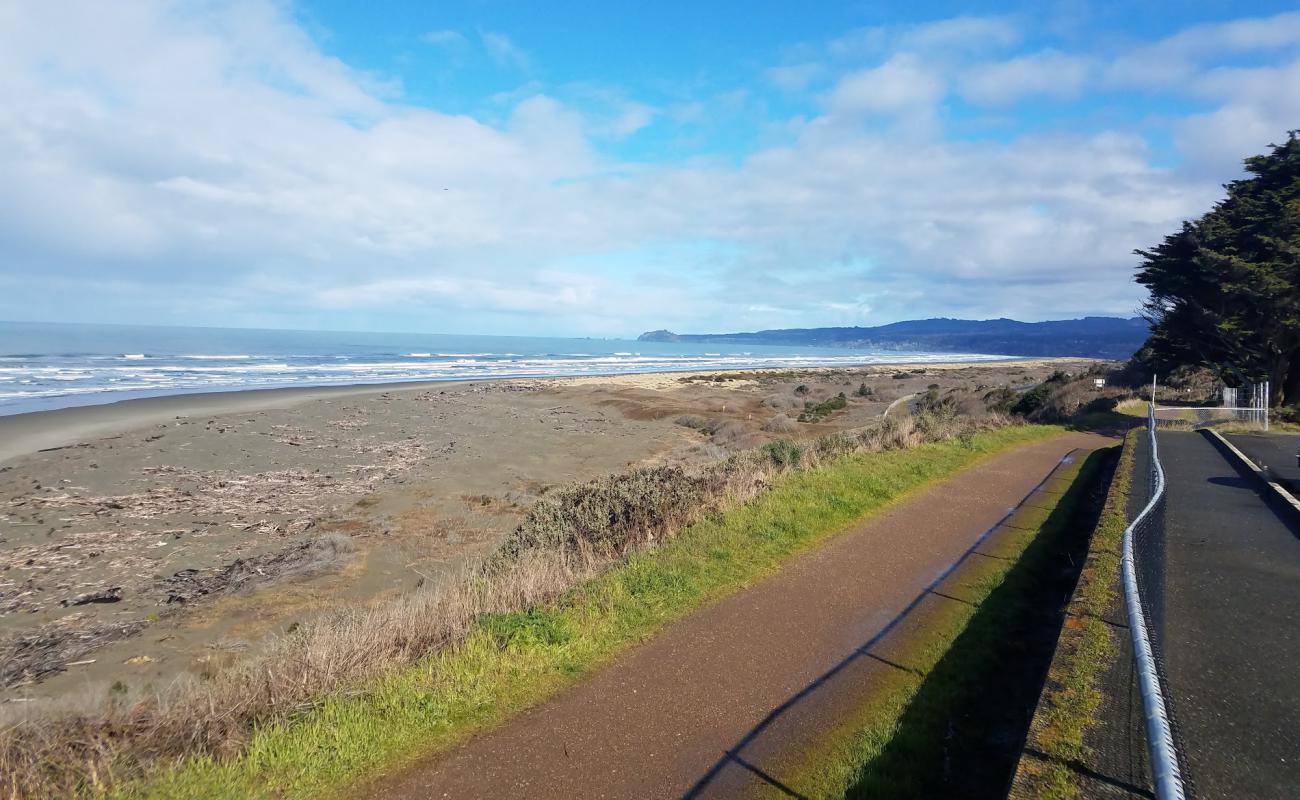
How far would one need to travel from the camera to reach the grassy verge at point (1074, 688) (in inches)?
145

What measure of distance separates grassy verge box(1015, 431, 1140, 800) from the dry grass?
460 cm

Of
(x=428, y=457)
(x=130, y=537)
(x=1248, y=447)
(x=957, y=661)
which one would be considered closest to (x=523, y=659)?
(x=957, y=661)

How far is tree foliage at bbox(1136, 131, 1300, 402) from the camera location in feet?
70.4

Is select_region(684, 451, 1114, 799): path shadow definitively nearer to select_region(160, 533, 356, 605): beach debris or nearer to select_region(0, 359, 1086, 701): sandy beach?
select_region(0, 359, 1086, 701): sandy beach

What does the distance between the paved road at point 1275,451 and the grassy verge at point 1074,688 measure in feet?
23.7

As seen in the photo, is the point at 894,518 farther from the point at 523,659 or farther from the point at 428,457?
the point at 428,457

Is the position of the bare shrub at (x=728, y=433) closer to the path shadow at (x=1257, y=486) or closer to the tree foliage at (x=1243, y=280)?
the path shadow at (x=1257, y=486)

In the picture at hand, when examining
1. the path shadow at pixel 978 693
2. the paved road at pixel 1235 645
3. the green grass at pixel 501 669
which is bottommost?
the path shadow at pixel 978 693

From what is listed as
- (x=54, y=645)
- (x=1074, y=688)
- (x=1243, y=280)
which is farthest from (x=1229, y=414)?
(x=54, y=645)

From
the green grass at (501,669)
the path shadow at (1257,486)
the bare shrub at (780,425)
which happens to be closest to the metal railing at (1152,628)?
the path shadow at (1257,486)

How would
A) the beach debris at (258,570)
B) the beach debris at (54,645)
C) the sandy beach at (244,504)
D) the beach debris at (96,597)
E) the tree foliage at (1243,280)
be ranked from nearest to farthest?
the beach debris at (54,645) < the sandy beach at (244,504) < the beach debris at (96,597) < the beach debris at (258,570) < the tree foliage at (1243,280)

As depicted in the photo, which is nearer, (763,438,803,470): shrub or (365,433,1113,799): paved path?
(365,433,1113,799): paved path

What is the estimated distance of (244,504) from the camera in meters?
15.1

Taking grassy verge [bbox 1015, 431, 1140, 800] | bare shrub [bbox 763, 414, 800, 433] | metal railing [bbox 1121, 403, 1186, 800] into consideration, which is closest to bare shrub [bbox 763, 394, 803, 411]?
bare shrub [bbox 763, 414, 800, 433]
